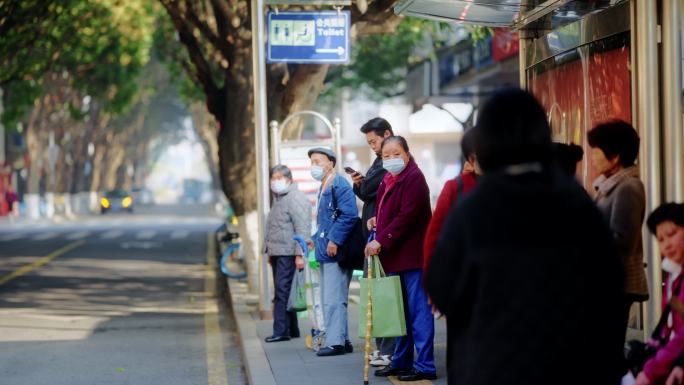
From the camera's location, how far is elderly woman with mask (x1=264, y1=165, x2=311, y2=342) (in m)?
10.7

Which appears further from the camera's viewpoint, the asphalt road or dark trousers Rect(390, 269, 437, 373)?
the asphalt road

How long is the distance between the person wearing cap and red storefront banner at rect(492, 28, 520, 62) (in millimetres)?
14438

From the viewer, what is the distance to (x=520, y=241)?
3697 mm

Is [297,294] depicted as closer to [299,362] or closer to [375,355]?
[299,362]

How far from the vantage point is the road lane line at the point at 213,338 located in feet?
33.0

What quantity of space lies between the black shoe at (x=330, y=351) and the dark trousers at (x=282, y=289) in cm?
112

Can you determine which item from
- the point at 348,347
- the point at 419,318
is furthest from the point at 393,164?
the point at 348,347

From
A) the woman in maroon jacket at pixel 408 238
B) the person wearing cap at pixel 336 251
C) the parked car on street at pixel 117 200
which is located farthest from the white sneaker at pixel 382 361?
the parked car on street at pixel 117 200

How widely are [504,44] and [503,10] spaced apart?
16201 millimetres

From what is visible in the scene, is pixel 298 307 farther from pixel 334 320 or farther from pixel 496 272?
pixel 496 272

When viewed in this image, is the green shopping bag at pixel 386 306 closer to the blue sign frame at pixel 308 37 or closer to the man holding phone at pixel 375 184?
the man holding phone at pixel 375 184

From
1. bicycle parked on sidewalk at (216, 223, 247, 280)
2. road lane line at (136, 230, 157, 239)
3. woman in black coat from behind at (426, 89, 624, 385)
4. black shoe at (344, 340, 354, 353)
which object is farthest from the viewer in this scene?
road lane line at (136, 230, 157, 239)

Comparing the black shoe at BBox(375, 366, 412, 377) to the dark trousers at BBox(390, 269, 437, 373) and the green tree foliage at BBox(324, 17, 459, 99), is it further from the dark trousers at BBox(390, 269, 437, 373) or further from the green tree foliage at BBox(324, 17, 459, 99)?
the green tree foliage at BBox(324, 17, 459, 99)

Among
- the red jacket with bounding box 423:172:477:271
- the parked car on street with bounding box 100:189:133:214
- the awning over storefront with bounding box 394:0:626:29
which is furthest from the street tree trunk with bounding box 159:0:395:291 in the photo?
the parked car on street with bounding box 100:189:133:214
